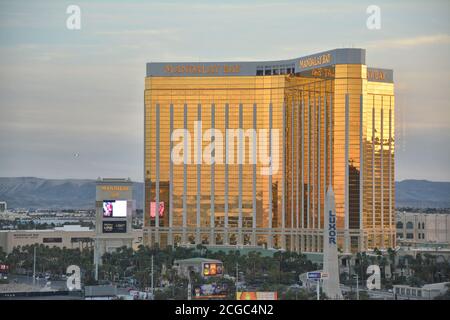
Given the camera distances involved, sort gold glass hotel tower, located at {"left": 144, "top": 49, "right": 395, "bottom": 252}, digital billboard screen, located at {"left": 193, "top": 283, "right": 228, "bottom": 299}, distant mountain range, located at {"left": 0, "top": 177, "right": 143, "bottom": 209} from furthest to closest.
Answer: distant mountain range, located at {"left": 0, "top": 177, "right": 143, "bottom": 209}, gold glass hotel tower, located at {"left": 144, "top": 49, "right": 395, "bottom": 252}, digital billboard screen, located at {"left": 193, "top": 283, "right": 228, "bottom": 299}

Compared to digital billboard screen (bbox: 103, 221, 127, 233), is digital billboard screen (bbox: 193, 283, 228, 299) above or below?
below

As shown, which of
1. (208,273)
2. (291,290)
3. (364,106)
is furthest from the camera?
(364,106)

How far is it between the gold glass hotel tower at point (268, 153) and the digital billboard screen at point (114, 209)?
22.6 ft

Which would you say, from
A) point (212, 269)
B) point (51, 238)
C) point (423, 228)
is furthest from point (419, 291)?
point (51, 238)

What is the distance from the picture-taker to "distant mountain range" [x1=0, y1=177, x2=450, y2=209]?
107875 millimetres

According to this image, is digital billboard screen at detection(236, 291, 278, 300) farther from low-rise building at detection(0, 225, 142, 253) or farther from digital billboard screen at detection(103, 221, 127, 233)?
low-rise building at detection(0, 225, 142, 253)

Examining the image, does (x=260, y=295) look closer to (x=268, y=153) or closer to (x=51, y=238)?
(x=268, y=153)

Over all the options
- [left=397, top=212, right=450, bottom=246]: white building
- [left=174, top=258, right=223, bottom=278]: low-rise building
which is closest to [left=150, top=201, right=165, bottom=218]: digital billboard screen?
[left=397, top=212, right=450, bottom=246]: white building

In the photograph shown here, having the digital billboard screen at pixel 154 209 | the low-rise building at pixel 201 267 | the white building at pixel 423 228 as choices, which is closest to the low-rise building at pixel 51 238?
the digital billboard screen at pixel 154 209

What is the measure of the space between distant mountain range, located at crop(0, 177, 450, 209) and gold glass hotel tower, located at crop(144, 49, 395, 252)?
13.1ft

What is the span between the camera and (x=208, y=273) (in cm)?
8762
